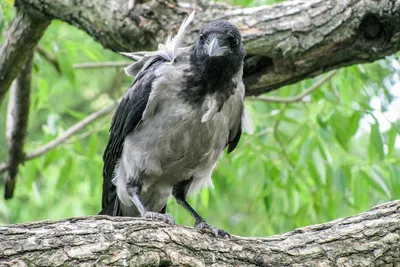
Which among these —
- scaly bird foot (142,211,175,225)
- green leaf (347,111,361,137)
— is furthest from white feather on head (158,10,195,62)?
green leaf (347,111,361,137)

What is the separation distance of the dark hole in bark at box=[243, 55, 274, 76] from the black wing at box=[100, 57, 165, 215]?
724mm

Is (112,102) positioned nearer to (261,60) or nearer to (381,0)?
(261,60)

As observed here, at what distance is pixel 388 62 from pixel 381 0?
5.13ft

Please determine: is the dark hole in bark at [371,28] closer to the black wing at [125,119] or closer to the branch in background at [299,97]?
the branch in background at [299,97]

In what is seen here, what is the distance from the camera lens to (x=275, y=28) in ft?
17.1

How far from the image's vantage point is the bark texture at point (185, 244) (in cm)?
354

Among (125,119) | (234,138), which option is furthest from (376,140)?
(125,119)

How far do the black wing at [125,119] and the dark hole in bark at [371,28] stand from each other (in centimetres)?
156

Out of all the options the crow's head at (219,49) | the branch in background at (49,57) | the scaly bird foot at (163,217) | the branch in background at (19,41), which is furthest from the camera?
the branch in background at (49,57)

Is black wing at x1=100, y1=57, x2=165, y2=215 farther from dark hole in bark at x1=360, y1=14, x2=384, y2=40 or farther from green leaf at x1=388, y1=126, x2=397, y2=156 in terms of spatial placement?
green leaf at x1=388, y1=126, x2=397, y2=156

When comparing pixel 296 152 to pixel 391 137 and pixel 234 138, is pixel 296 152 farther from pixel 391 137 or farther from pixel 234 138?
pixel 234 138

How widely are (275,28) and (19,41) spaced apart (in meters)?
2.41

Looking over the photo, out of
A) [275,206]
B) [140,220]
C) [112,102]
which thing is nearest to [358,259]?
[140,220]

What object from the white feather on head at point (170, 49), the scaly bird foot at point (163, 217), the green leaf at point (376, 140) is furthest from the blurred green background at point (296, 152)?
the scaly bird foot at point (163, 217)
